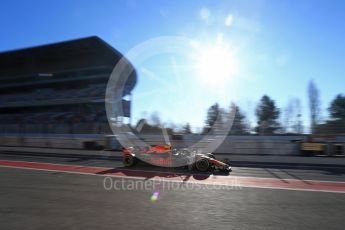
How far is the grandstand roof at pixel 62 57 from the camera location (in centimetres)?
6303

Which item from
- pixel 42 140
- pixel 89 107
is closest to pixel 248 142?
pixel 42 140

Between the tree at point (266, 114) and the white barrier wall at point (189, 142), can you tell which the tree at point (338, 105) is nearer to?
the tree at point (266, 114)

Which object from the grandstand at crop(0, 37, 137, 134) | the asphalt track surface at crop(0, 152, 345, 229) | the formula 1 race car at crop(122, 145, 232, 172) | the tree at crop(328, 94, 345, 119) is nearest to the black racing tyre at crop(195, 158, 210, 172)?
the formula 1 race car at crop(122, 145, 232, 172)

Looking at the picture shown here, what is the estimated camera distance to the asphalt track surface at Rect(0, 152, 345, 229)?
6930 millimetres

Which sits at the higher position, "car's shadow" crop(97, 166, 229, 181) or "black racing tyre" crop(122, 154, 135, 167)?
"black racing tyre" crop(122, 154, 135, 167)

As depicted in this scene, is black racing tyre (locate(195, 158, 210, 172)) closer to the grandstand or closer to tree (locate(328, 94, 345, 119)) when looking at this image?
the grandstand

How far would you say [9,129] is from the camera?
126 ft

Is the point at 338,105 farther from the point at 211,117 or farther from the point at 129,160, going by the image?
the point at 129,160

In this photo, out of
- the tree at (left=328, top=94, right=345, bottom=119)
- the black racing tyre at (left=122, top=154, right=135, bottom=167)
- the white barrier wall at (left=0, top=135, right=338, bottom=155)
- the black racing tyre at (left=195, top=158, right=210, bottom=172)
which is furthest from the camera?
the tree at (left=328, top=94, right=345, bottom=119)

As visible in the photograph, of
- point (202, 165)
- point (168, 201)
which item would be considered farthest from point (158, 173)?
point (168, 201)

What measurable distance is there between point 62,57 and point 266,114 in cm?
3654

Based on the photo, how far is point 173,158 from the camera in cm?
1543

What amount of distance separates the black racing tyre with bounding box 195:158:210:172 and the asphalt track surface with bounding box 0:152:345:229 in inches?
35.1

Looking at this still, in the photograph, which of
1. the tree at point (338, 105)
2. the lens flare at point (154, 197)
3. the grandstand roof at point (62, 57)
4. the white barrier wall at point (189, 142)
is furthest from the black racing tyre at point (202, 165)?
the grandstand roof at point (62, 57)
